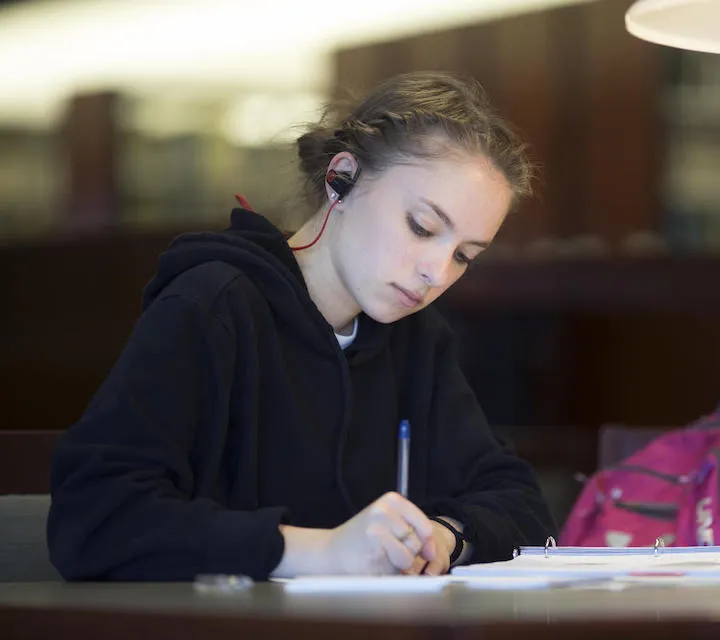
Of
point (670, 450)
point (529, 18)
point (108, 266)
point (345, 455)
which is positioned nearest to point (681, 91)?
point (529, 18)

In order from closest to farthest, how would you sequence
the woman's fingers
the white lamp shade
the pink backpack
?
the woman's fingers
the white lamp shade
the pink backpack

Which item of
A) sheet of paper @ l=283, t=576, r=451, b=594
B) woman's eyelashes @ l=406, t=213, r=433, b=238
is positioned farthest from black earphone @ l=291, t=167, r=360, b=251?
sheet of paper @ l=283, t=576, r=451, b=594

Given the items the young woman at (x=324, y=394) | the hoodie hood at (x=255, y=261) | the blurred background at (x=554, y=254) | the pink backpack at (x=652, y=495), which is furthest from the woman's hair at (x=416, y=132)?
the blurred background at (x=554, y=254)

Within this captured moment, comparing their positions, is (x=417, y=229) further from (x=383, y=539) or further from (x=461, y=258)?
(x=383, y=539)

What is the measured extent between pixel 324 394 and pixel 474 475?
0.66 feet

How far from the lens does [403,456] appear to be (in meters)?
1.36

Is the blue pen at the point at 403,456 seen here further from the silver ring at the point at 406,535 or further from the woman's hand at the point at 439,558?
the silver ring at the point at 406,535

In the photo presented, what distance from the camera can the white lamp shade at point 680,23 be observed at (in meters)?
1.46

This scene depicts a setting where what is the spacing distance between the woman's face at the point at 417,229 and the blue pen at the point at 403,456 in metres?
0.14

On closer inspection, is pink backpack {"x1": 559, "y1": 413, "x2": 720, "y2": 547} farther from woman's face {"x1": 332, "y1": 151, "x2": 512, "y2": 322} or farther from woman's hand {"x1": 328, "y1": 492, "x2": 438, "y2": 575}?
woman's hand {"x1": 328, "y1": 492, "x2": 438, "y2": 575}

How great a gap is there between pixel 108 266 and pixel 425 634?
434cm

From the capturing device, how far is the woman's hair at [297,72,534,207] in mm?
1303

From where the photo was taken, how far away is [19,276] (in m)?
4.97

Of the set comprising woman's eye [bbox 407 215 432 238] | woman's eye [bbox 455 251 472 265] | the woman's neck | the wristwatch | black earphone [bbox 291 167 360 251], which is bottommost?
the wristwatch
